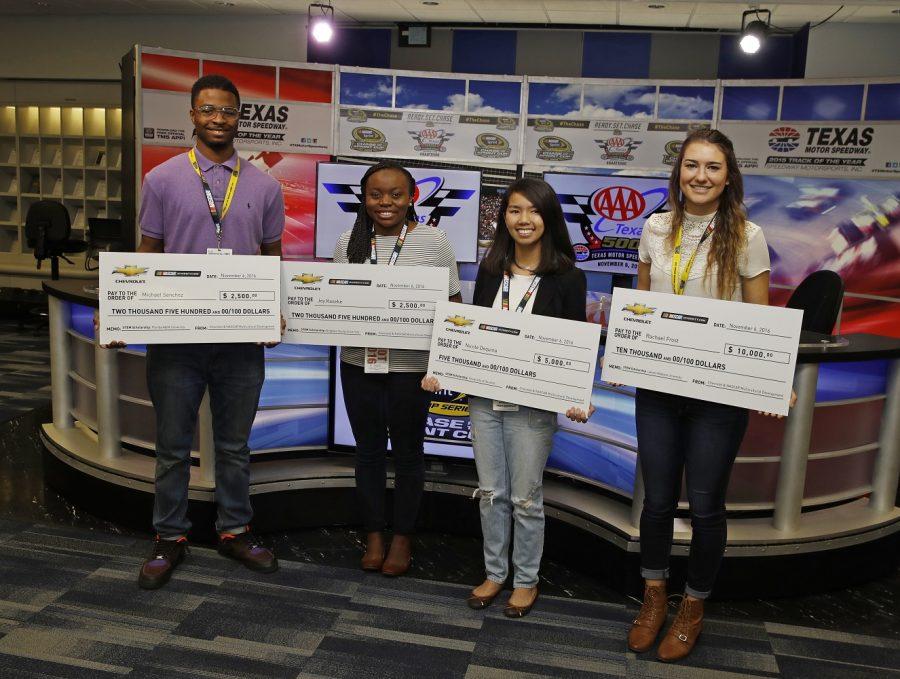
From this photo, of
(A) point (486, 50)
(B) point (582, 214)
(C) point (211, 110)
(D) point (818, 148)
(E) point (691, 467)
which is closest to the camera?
(E) point (691, 467)

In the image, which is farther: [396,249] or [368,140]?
[368,140]

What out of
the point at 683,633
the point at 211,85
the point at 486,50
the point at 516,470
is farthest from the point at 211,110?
the point at 486,50

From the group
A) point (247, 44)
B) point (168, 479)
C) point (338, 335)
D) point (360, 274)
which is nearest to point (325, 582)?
point (168, 479)

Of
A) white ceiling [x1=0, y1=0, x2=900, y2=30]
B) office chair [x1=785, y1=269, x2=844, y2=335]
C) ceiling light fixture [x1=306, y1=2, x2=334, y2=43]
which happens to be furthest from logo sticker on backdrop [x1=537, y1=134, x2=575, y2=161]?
office chair [x1=785, y1=269, x2=844, y2=335]

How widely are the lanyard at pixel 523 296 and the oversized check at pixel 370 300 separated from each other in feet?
0.73

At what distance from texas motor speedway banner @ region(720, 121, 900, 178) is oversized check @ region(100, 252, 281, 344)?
5.58m

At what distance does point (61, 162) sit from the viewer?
10344 mm

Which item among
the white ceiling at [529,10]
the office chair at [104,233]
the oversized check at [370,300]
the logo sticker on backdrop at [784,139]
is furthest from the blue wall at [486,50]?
the oversized check at [370,300]

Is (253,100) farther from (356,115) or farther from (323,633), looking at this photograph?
(323,633)

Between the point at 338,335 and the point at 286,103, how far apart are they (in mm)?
4903

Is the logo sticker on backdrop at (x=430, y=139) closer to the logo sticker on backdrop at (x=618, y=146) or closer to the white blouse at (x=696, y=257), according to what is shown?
the logo sticker on backdrop at (x=618, y=146)

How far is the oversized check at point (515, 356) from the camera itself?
7.61 feet

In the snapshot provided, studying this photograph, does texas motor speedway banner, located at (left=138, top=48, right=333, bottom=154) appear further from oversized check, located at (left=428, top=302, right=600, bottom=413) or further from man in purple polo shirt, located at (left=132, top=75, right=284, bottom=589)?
oversized check, located at (left=428, top=302, right=600, bottom=413)

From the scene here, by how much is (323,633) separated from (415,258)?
3.97 ft
